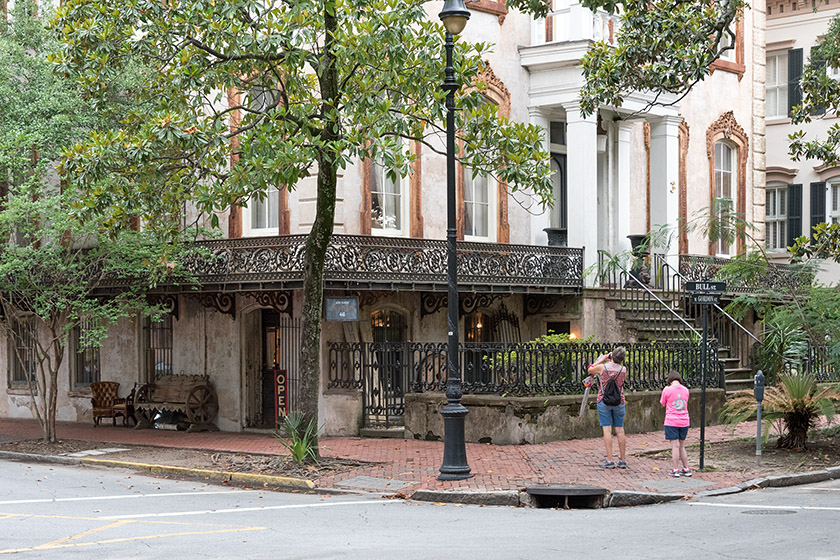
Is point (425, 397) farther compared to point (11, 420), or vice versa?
point (11, 420)

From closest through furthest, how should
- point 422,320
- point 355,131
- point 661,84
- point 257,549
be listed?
point 257,549 < point 355,131 < point 661,84 < point 422,320

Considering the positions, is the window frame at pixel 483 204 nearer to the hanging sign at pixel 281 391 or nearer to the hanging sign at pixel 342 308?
the hanging sign at pixel 342 308

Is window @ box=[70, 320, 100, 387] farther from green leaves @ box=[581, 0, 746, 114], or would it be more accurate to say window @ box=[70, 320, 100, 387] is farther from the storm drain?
the storm drain

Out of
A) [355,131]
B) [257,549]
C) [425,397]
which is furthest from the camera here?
[425,397]

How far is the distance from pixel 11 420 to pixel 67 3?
13.7 meters

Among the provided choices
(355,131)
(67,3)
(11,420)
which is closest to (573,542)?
(355,131)

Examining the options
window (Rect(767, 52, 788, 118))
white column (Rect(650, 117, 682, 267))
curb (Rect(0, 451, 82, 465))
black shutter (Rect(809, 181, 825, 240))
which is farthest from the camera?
window (Rect(767, 52, 788, 118))

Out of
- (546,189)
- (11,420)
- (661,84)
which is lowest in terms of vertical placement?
(11,420)

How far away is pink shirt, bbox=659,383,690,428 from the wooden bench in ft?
35.4

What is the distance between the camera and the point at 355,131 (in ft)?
50.1

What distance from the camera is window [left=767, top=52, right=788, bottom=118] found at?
1286 inches

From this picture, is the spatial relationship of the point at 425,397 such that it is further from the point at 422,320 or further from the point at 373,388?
the point at 422,320

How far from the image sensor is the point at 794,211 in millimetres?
31953

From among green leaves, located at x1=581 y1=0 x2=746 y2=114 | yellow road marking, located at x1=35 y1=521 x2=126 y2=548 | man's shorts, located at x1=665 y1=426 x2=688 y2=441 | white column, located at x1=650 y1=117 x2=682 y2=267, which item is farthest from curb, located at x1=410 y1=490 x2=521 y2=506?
white column, located at x1=650 y1=117 x2=682 y2=267
